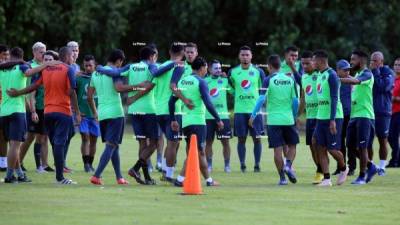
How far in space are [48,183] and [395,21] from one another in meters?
36.5

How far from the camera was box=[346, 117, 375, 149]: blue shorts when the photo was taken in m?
21.5

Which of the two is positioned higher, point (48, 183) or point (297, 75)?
point (297, 75)

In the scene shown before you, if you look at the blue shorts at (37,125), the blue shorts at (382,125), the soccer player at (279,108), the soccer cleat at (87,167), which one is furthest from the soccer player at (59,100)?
the blue shorts at (382,125)

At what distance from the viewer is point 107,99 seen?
20484mm

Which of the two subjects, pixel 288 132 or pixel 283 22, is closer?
pixel 288 132

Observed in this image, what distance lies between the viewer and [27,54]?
176 ft

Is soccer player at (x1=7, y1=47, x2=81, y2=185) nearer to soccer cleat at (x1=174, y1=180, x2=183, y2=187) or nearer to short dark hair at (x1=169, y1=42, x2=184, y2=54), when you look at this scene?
short dark hair at (x1=169, y1=42, x2=184, y2=54)

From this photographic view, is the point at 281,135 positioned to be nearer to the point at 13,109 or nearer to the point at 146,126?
the point at 146,126

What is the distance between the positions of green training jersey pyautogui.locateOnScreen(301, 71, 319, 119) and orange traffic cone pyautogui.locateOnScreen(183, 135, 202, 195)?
10.4 feet

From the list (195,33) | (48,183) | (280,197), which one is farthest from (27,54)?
(280,197)

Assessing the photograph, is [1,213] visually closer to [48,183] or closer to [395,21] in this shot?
[48,183]

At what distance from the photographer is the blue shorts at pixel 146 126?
20.9 m

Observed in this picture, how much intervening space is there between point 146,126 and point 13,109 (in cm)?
→ 212

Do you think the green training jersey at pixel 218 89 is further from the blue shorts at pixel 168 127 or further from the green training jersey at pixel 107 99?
the green training jersey at pixel 107 99
